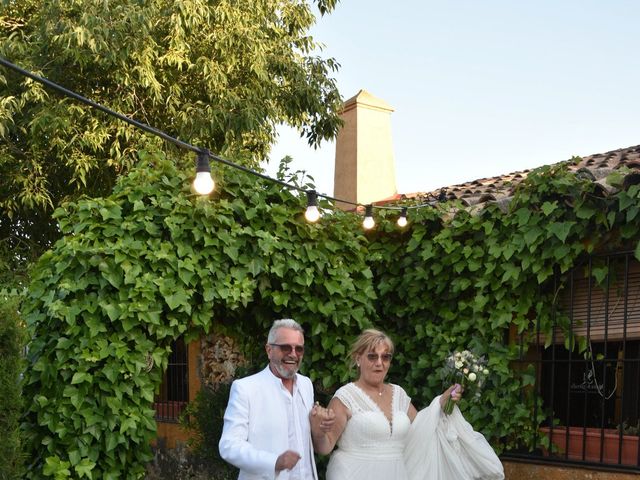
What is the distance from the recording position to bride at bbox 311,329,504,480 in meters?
5.15

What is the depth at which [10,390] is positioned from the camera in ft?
16.5

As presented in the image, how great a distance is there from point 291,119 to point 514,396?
796cm

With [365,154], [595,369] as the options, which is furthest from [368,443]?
[365,154]

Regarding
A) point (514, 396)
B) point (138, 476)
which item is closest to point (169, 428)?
point (138, 476)

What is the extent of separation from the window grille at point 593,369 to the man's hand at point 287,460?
3176mm

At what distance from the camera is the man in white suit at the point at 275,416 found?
4.04 meters

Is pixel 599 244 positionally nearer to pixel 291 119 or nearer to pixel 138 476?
pixel 138 476

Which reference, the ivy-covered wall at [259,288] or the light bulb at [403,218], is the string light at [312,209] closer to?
the ivy-covered wall at [259,288]

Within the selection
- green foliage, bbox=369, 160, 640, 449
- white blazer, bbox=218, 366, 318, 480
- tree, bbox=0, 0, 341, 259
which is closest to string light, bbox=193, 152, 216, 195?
white blazer, bbox=218, 366, 318, 480

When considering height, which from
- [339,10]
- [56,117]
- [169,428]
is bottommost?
[169,428]

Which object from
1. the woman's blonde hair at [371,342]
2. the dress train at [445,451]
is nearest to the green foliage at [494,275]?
the dress train at [445,451]

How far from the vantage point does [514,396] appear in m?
6.51

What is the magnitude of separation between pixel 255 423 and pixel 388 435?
52.6 inches

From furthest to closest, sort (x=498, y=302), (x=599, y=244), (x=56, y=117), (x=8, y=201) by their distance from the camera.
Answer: (x=8, y=201), (x=56, y=117), (x=498, y=302), (x=599, y=244)
